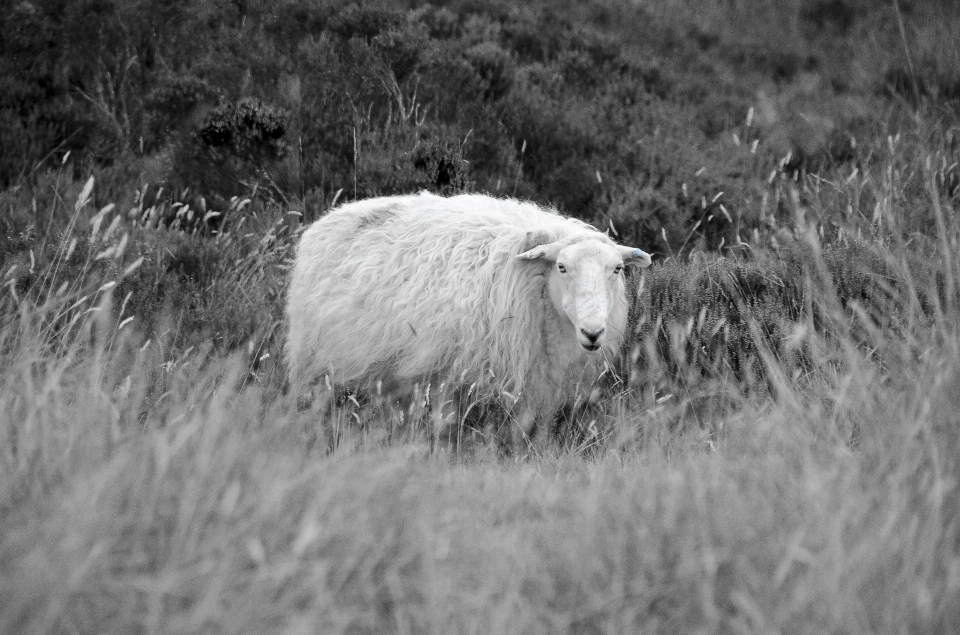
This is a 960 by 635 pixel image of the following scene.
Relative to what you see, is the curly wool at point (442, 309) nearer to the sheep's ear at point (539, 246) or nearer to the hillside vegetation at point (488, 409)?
the sheep's ear at point (539, 246)

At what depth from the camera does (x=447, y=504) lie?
2.72 meters

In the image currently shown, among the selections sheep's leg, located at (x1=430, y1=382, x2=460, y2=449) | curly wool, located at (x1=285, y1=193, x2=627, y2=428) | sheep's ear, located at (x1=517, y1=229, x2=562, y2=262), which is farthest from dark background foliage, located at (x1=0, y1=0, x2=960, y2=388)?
sheep's leg, located at (x1=430, y1=382, x2=460, y2=449)

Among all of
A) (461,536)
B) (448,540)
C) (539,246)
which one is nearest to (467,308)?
(539,246)

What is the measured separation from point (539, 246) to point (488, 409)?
923mm

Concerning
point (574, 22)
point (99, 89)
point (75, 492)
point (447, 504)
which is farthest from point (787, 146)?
point (75, 492)

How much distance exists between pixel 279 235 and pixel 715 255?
11.1 ft

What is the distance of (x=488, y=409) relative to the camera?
480 cm

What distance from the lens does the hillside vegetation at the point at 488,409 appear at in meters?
2.04

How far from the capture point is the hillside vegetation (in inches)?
80.1

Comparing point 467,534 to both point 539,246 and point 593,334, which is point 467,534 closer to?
point 593,334

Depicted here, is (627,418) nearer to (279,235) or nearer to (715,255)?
(715,255)

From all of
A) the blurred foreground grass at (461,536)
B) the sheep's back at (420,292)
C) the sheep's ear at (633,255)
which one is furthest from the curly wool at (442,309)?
the blurred foreground grass at (461,536)

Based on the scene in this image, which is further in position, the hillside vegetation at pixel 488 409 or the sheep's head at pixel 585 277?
the sheep's head at pixel 585 277

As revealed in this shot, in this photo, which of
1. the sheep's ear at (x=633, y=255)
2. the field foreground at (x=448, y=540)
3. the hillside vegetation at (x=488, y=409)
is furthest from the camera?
the sheep's ear at (x=633, y=255)
